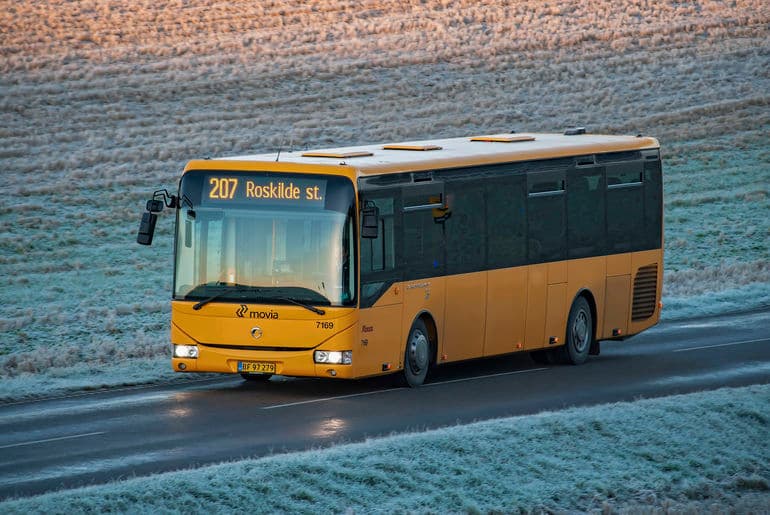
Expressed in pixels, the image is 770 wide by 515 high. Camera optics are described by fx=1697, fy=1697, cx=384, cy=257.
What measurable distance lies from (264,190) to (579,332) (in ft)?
19.9

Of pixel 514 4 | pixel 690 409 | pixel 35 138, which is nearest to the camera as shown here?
pixel 690 409

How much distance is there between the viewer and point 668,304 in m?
30.1

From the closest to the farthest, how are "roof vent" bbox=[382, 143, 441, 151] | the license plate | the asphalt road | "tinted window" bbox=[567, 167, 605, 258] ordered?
the asphalt road → the license plate → "roof vent" bbox=[382, 143, 441, 151] → "tinted window" bbox=[567, 167, 605, 258]

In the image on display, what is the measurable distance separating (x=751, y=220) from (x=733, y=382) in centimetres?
2092

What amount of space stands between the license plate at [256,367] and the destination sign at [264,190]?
1.82 metres

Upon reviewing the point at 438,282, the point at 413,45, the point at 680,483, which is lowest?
the point at 680,483

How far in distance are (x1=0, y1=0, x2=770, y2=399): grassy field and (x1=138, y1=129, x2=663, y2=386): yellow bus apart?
714 centimetres

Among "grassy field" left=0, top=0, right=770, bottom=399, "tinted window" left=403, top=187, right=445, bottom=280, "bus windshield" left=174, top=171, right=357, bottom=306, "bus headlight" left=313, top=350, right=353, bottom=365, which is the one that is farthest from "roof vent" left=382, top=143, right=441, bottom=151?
"grassy field" left=0, top=0, right=770, bottom=399

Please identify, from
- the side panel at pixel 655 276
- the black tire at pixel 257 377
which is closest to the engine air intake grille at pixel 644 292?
the side panel at pixel 655 276

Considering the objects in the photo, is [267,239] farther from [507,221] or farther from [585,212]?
[585,212]

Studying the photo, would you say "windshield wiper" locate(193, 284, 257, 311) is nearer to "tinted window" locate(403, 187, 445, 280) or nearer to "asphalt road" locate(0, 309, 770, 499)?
"asphalt road" locate(0, 309, 770, 499)

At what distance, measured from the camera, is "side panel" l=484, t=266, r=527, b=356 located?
21.4 metres

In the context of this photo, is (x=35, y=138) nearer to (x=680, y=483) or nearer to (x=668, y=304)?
(x=668, y=304)

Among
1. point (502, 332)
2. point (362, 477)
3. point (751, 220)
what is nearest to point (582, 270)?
point (502, 332)
